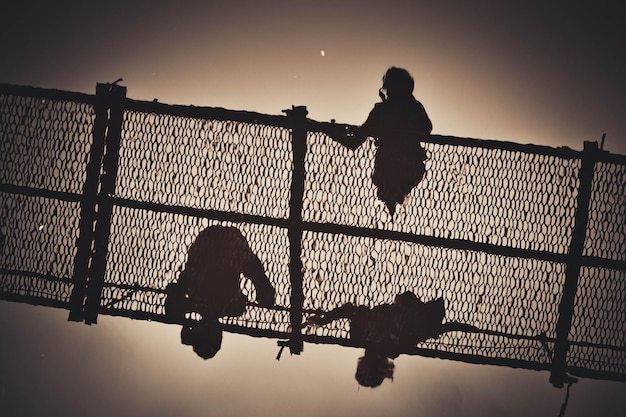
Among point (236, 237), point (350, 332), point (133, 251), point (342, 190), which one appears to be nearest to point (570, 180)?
point (342, 190)

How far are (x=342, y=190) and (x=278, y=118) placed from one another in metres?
0.52

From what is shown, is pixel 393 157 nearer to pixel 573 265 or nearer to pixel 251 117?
pixel 251 117

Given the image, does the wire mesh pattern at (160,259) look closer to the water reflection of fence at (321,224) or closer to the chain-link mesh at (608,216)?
the water reflection of fence at (321,224)

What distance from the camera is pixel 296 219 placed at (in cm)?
242

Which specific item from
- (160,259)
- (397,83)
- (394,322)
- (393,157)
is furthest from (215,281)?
(397,83)

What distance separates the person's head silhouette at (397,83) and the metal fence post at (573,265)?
3.98ft

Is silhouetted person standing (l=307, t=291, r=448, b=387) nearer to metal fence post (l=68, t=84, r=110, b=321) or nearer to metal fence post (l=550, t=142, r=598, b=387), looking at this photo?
metal fence post (l=550, t=142, r=598, b=387)

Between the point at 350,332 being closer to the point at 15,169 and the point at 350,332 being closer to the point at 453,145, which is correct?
the point at 453,145

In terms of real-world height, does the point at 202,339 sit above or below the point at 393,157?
below

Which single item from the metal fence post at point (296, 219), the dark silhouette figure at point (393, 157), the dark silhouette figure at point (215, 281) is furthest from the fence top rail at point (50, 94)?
the dark silhouette figure at point (393, 157)

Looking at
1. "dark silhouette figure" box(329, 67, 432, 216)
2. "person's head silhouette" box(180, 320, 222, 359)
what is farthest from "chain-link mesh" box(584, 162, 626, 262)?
"person's head silhouette" box(180, 320, 222, 359)

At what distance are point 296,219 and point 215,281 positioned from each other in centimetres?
61

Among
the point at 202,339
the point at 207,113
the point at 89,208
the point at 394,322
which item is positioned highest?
the point at 207,113

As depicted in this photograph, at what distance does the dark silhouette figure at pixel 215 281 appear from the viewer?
8.11 feet
